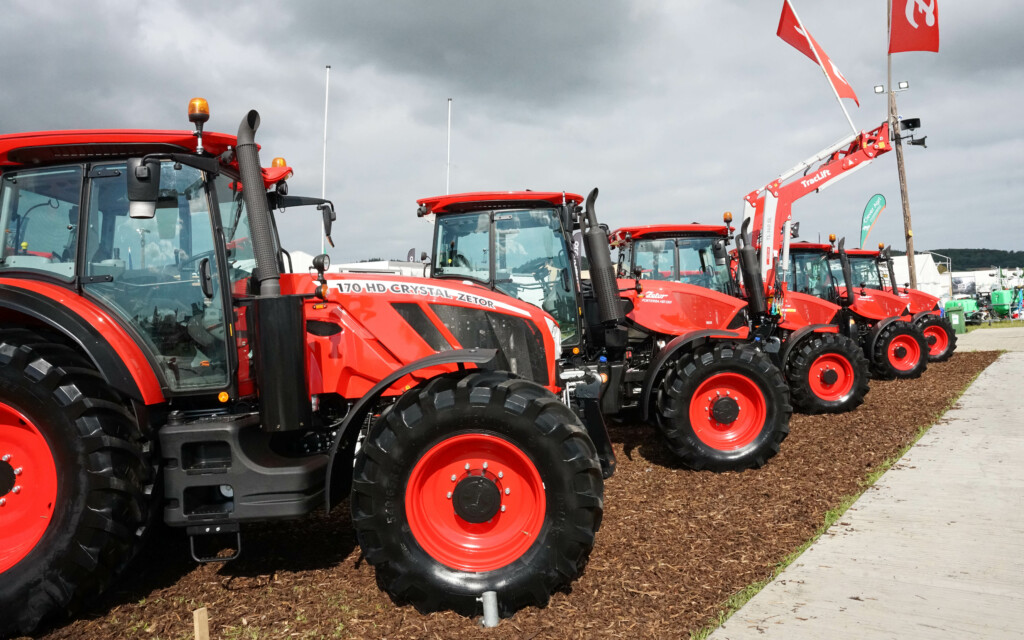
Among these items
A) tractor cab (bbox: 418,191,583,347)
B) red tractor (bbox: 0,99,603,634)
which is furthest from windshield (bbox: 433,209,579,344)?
red tractor (bbox: 0,99,603,634)

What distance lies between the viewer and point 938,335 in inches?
542

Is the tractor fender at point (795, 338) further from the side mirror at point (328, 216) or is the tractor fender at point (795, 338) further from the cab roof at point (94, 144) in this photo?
the cab roof at point (94, 144)

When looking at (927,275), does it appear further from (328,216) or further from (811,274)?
(328,216)

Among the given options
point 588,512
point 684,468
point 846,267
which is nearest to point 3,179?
point 588,512

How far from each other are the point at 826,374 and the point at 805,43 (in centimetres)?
584

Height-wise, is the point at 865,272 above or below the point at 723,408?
above

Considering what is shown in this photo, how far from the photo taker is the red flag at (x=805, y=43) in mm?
10734

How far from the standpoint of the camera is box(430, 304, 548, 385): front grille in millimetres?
4098

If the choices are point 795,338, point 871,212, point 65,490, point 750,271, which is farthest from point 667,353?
point 871,212

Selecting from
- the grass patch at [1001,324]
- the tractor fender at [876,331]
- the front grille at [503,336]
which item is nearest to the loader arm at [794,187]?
the tractor fender at [876,331]

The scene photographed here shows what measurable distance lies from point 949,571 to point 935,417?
5007 mm

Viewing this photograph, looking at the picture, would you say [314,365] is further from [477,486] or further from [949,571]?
[949,571]

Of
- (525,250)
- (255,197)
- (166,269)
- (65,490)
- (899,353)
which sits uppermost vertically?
(255,197)

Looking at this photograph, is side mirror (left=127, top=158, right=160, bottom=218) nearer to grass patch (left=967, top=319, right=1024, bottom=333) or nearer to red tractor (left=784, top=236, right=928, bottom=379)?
red tractor (left=784, top=236, right=928, bottom=379)
